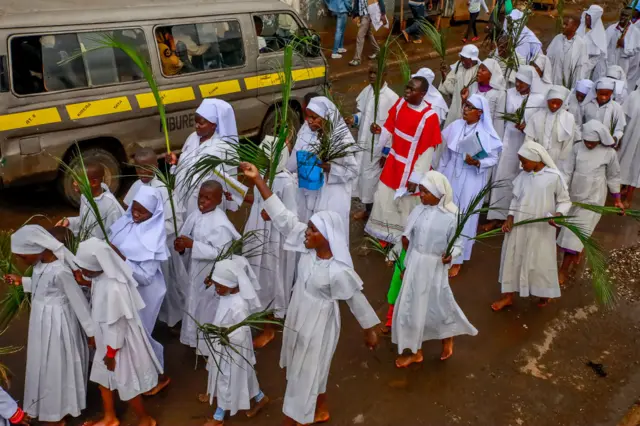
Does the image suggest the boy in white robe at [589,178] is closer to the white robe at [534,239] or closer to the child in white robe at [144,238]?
the white robe at [534,239]

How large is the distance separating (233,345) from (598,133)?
430 centimetres

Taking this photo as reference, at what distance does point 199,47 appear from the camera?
760 centimetres

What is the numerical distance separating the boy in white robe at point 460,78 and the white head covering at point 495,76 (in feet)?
0.87

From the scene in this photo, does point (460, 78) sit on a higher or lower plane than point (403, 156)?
higher


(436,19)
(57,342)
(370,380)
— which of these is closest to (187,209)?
(57,342)

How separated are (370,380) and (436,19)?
42.6 feet

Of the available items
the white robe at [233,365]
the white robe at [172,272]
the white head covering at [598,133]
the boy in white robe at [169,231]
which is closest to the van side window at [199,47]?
the boy in white robe at [169,231]

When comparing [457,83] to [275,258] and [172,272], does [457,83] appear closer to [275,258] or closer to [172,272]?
[275,258]

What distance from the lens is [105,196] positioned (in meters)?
4.90

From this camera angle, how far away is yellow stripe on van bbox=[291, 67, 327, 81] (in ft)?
28.4

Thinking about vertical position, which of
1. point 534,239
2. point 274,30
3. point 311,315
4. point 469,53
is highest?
point 274,30

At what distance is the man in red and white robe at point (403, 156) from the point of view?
20.2 ft

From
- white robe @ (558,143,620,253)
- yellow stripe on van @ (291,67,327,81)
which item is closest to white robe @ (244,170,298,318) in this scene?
white robe @ (558,143,620,253)

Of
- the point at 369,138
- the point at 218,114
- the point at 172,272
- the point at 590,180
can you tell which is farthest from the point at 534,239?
the point at 172,272
